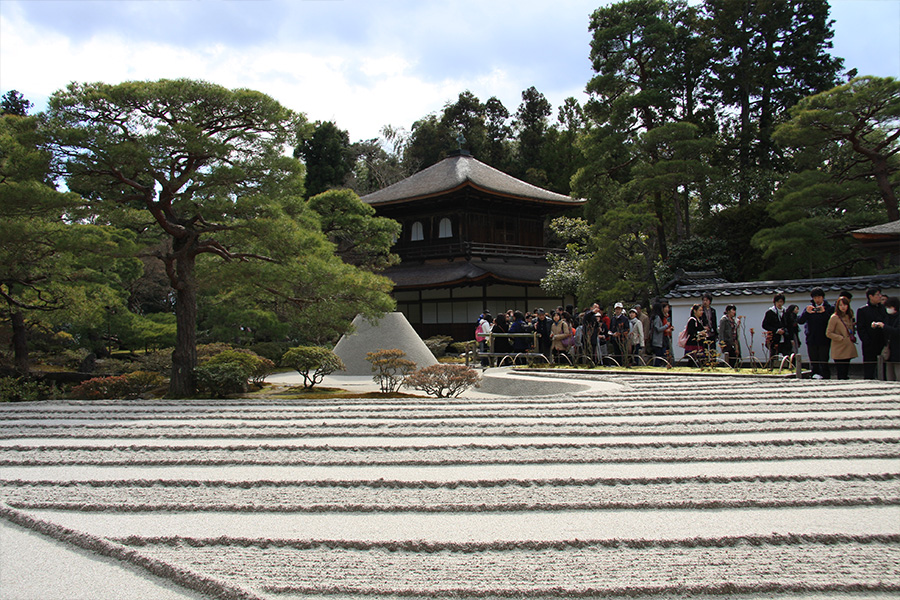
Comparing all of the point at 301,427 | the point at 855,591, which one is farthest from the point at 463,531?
the point at 301,427

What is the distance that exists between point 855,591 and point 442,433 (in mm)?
3703

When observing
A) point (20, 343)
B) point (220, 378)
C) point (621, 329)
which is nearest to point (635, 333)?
point (621, 329)

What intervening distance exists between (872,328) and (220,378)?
391 inches

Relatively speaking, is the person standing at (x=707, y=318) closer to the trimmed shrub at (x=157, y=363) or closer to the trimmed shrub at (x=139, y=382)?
the trimmed shrub at (x=139, y=382)

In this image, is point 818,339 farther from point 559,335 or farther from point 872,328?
point 559,335

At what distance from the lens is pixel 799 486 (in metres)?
4.13

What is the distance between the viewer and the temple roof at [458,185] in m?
26.0

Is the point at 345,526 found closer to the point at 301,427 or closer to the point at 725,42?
the point at 301,427

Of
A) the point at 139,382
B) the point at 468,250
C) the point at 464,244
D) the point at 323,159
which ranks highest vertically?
the point at 323,159

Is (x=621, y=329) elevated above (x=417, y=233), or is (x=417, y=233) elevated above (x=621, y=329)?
(x=417, y=233)

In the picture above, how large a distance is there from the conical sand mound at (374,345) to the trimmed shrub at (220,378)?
3561 millimetres

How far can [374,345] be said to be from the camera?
47.0ft

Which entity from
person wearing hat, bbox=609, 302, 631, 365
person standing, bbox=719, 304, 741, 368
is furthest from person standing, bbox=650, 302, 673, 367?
person standing, bbox=719, 304, 741, 368

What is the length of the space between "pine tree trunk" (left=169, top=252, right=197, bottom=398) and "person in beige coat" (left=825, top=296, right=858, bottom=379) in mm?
9909
